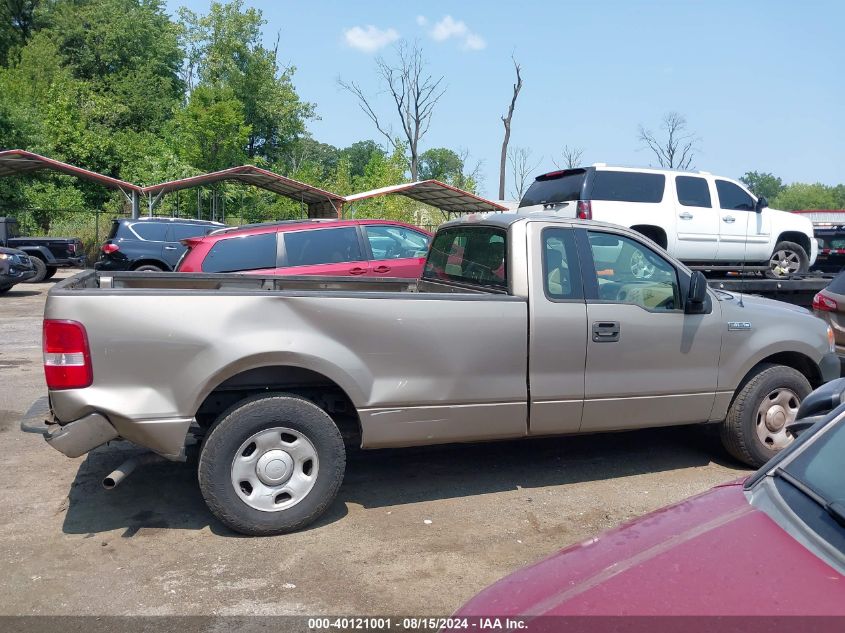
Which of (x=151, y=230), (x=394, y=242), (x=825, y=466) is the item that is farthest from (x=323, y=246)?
(x=151, y=230)

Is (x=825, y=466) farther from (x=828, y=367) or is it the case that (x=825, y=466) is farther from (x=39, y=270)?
(x=39, y=270)

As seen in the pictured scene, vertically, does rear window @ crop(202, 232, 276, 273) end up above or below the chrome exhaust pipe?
above

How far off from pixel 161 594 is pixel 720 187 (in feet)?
31.7

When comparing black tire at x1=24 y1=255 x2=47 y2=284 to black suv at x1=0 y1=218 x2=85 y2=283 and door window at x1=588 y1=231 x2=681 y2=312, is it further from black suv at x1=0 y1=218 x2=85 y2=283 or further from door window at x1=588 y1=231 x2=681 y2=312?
door window at x1=588 y1=231 x2=681 y2=312

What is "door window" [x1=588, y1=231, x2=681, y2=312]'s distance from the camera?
520 cm

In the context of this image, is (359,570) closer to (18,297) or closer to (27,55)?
(18,297)


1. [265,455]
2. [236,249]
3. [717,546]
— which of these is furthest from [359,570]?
[236,249]

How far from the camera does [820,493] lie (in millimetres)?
2393

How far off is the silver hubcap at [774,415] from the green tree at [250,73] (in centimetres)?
5046

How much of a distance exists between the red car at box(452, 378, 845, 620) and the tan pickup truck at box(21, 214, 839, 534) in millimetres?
2195

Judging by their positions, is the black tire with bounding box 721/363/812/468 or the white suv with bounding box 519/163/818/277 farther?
the white suv with bounding box 519/163/818/277

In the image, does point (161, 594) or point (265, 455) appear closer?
point (161, 594)

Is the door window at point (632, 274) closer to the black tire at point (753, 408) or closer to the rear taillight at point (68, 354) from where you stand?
the black tire at point (753, 408)

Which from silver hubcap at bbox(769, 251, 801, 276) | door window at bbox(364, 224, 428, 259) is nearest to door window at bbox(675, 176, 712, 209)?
silver hubcap at bbox(769, 251, 801, 276)
